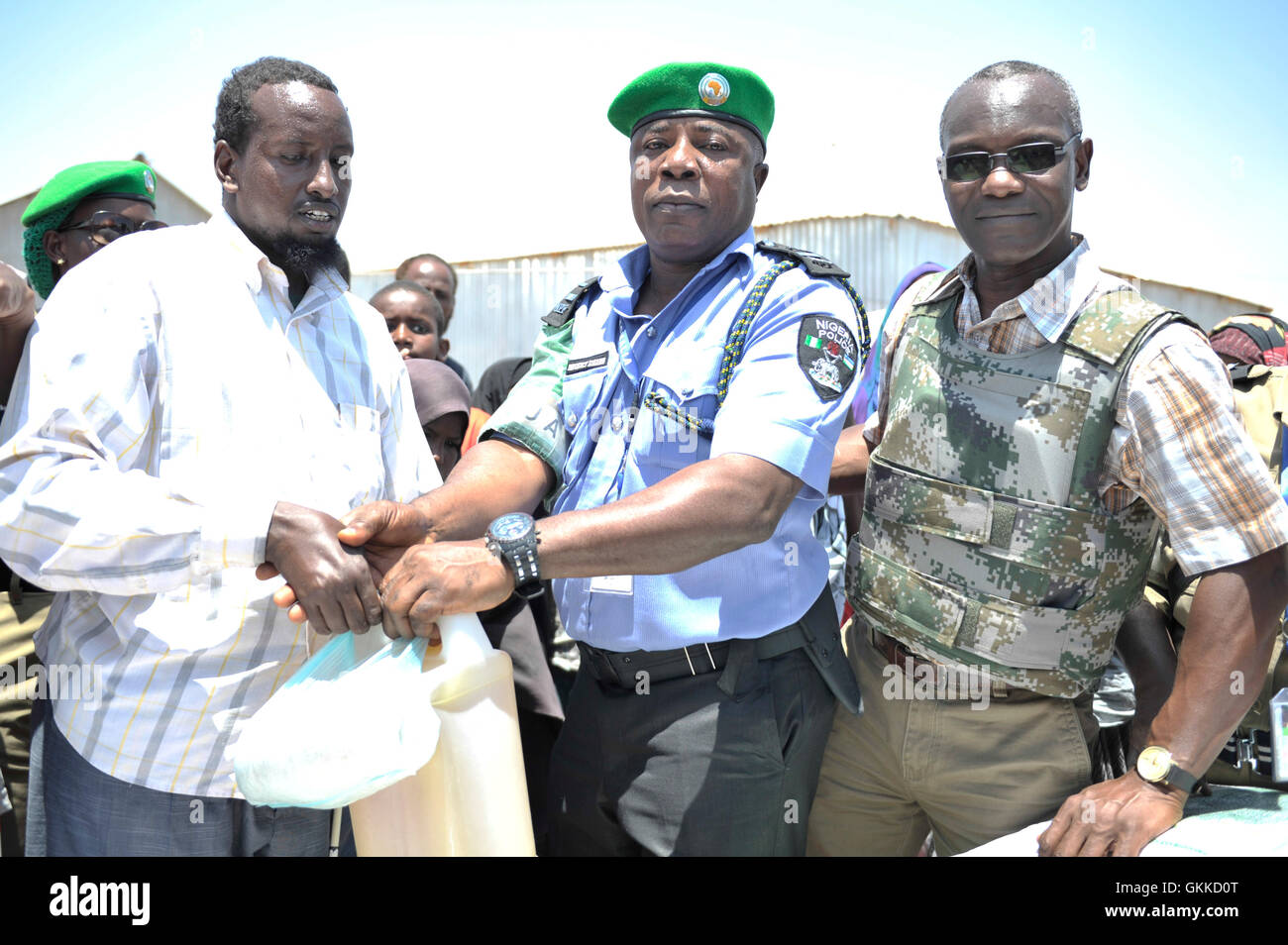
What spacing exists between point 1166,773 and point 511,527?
138 centimetres

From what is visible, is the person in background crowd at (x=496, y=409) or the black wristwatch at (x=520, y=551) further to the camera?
the person in background crowd at (x=496, y=409)

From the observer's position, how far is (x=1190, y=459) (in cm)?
193

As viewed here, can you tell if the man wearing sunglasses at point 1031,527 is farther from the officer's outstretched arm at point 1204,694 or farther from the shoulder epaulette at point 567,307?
the shoulder epaulette at point 567,307

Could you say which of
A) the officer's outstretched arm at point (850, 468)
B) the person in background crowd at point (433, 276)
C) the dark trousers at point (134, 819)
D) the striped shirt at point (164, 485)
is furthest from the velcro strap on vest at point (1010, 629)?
the person in background crowd at point (433, 276)

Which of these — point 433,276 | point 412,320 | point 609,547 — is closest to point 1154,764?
point 609,547

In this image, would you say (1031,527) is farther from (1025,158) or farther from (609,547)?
(609,547)

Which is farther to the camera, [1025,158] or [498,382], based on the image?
[498,382]

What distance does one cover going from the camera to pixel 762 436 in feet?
6.68

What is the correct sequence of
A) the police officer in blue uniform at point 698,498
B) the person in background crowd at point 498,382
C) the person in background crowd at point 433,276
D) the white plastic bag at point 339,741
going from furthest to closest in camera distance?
the person in background crowd at point 433,276 < the person in background crowd at point 498,382 < the police officer in blue uniform at point 698,498 < the white plastic bag at point 339,741

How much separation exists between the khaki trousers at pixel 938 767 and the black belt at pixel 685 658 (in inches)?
11.9

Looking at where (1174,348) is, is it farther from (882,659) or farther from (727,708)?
(727,708)

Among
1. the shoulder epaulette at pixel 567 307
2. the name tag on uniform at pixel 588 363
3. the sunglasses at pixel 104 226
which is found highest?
the sunglasses at pixel 104 226

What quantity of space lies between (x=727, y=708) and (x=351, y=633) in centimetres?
82

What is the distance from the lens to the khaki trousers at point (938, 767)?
2.21 meters
